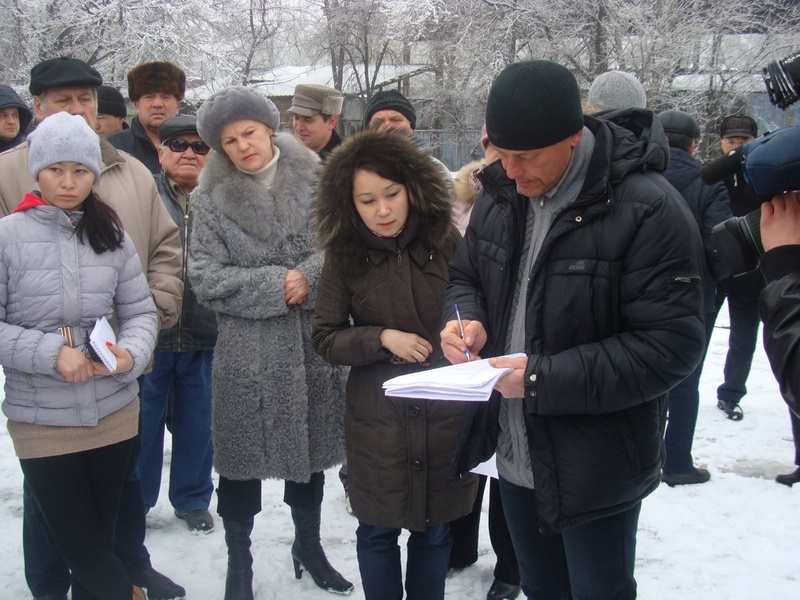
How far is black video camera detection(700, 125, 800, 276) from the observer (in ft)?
4.20

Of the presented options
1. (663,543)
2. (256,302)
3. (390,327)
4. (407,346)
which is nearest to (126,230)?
(256,302)

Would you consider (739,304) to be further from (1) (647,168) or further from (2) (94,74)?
(2) (94,74)

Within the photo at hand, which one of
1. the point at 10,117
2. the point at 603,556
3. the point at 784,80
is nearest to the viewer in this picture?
the point at 784,80

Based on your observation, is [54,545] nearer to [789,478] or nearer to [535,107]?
[535,107]

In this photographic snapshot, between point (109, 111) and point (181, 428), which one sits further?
point (109, 111)

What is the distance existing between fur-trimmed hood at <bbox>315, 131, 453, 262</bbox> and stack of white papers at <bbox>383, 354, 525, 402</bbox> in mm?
677

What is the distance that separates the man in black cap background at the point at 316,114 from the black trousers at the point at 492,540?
2.36 m

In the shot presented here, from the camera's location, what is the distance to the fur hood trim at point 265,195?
9.20 ft

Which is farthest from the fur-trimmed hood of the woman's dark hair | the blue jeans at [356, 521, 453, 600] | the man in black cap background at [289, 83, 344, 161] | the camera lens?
the man in black cap background at [289, 83, 344, 161]

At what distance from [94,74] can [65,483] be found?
1.84m

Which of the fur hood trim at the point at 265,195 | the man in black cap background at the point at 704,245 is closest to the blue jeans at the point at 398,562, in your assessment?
the fur hood trim at the point at 265,195

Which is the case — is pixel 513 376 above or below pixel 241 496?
above

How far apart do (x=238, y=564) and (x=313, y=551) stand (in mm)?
336

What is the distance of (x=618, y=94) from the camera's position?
10.5 ft
